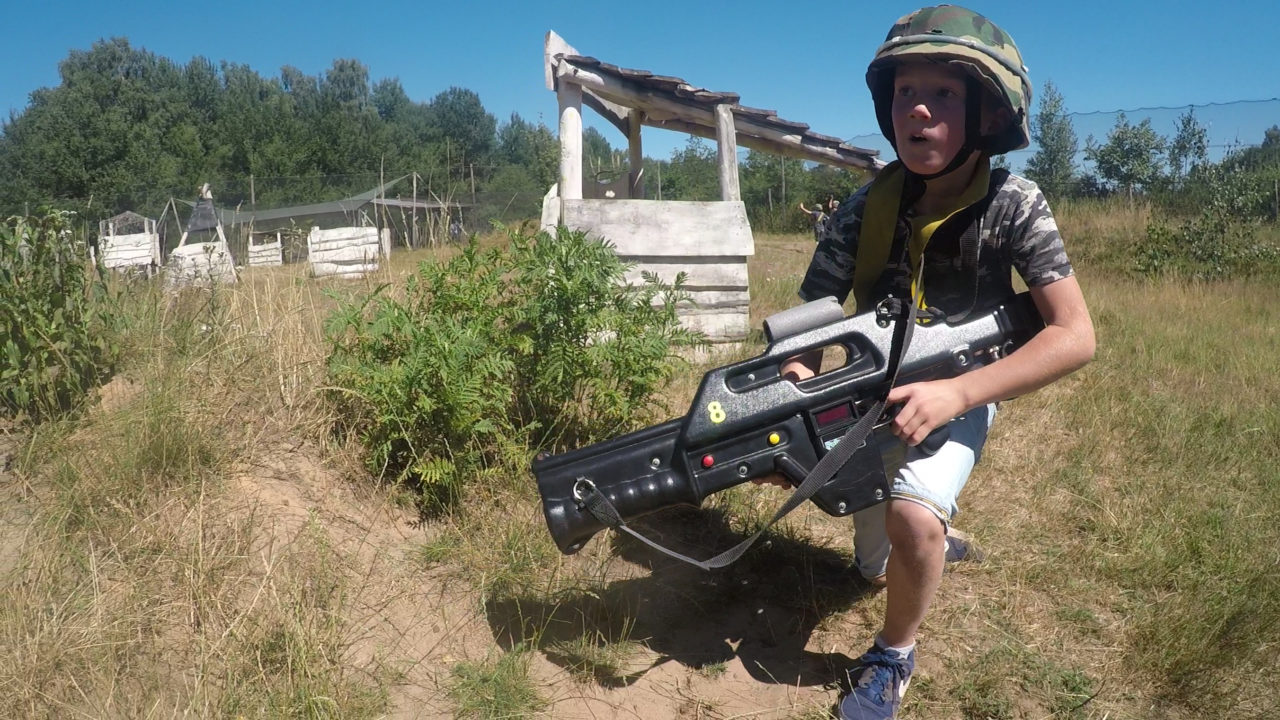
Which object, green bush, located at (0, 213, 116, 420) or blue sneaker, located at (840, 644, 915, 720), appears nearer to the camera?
blue sneaker, located at (840, 644, 915, 720)

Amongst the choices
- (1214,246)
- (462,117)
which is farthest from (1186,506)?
(462,117)

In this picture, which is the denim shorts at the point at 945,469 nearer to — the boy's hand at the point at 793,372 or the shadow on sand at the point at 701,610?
the boy's hand at the point at 793,372

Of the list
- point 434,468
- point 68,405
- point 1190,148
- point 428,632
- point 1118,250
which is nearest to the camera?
point 428,632

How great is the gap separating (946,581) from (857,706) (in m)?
0.92

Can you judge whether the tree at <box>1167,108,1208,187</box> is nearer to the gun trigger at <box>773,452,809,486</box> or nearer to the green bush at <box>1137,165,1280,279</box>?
the green bush at <box>1137,165,1280,279</box>

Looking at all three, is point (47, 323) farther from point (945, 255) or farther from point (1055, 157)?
point (1055, 157)

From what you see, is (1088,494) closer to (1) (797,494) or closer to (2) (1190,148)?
(1) (797,494)

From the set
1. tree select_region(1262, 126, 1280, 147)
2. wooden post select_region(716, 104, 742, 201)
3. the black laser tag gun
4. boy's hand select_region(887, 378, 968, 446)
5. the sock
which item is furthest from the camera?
tree select_region(1262, 126, 1280, 147)

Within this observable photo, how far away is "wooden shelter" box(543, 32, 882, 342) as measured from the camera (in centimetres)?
574

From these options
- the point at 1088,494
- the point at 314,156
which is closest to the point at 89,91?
the point at 314,156

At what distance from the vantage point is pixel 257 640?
235 centimetres

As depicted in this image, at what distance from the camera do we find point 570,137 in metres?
6.20

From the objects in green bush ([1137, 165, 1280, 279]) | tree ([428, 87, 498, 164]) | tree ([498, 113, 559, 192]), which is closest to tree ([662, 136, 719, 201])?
tree ([498, 113, 559, 192])

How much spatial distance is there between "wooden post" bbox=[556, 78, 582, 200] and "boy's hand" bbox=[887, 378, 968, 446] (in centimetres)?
413
